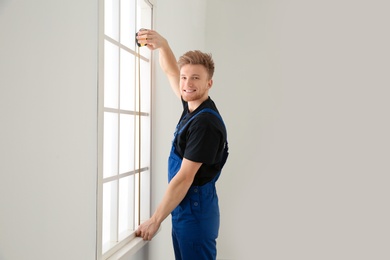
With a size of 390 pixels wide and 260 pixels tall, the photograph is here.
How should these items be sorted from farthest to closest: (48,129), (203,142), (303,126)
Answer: (303,126) < (203,142) < (48,129)

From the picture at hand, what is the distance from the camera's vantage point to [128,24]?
6.07 feet

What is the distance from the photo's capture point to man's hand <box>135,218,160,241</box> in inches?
62.8

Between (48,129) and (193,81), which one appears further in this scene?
(193,81)

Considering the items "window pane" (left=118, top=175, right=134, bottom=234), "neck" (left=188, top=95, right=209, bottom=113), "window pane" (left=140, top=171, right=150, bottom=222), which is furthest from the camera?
"window pane" (left=140, top=171, right=150, bottom=222)

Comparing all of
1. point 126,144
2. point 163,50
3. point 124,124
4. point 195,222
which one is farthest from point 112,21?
point 195,222

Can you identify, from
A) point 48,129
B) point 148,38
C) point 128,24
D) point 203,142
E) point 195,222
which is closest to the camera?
point 48,129

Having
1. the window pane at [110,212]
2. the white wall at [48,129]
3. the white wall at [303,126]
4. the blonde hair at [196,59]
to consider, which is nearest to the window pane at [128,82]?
the blonde hair at [196,59]

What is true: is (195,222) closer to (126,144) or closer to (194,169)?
(194,169)

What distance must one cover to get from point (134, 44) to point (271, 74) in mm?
1375

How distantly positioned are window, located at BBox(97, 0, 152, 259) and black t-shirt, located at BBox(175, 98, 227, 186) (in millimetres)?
313

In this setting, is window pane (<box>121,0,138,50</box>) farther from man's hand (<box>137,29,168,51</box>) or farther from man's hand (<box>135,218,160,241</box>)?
man's hand (<box>135,218,160,241</box>)

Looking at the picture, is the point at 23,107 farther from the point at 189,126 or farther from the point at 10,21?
the point at 189,126

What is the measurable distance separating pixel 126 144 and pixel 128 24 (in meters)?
0.64

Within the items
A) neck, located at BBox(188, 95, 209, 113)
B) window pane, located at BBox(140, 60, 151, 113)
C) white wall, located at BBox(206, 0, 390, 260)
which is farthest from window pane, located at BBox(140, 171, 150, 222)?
white wall, located at BBox(206, 0, 390, 260)
